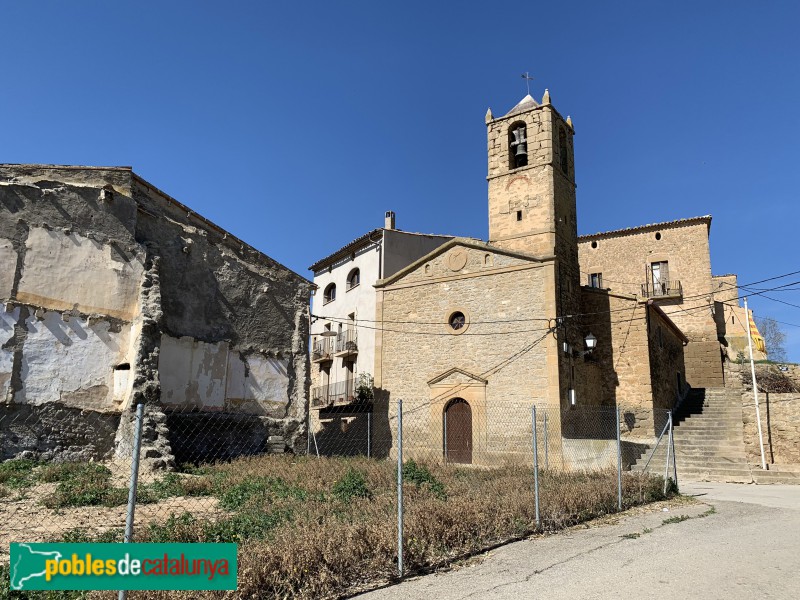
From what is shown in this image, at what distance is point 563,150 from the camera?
23.3 m

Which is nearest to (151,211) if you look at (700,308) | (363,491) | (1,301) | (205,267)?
(205,267)

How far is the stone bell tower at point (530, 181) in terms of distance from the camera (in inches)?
845

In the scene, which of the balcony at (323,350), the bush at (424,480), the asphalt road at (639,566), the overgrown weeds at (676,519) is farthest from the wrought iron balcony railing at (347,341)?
the asphalt road at (639,566)

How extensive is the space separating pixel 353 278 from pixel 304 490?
21610 millimetres

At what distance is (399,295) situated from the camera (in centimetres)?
2303

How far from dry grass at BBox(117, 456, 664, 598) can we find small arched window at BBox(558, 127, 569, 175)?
14.4 metres

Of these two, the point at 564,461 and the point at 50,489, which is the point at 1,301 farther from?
the point at 564,461

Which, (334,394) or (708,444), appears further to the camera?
Answer: (334,394)

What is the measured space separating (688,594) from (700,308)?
28887mm

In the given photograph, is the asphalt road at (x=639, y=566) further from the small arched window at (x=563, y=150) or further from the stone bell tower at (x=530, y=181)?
the small arched window at (x=563, y=150)

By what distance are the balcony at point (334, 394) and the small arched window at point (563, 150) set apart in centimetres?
1303
